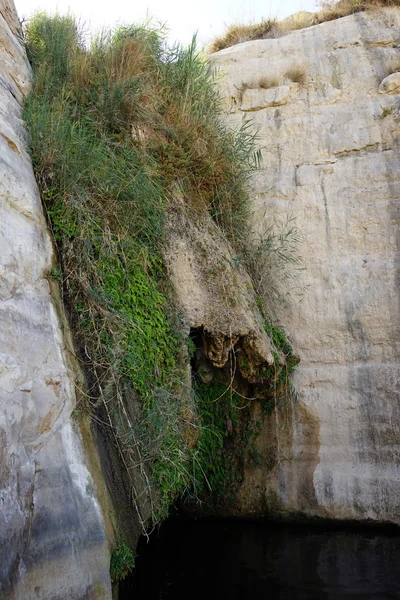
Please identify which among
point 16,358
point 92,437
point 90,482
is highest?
point 16,358

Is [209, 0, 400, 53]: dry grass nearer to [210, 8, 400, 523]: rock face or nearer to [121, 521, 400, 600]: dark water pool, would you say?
[210, 8, 400, 523]: rock face

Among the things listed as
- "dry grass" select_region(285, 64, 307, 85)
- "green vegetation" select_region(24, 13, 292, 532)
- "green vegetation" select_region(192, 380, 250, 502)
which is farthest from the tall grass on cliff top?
"dry grass" select_region(285, 64, 307, 85)

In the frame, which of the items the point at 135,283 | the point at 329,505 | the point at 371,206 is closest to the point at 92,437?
the point at 135,283

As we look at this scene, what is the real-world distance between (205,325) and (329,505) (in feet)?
7.66

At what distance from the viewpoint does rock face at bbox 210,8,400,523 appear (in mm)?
5902

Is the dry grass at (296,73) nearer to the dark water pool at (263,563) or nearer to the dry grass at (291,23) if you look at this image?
the dry grass at (291,23)

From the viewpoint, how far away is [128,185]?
Answer: 5117 mm

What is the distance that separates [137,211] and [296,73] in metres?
3.80

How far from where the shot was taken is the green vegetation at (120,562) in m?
3.81

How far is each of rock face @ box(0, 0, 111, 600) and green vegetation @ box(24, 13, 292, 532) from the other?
0.79ft

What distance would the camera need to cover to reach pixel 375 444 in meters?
5.84

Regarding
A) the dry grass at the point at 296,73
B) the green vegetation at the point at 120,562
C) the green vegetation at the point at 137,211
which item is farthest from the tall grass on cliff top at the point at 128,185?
the dry grass at the point at 296,73

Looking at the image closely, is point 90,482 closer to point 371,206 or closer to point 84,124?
point 84,124

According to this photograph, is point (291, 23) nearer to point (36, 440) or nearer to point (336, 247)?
point (336, 247)
